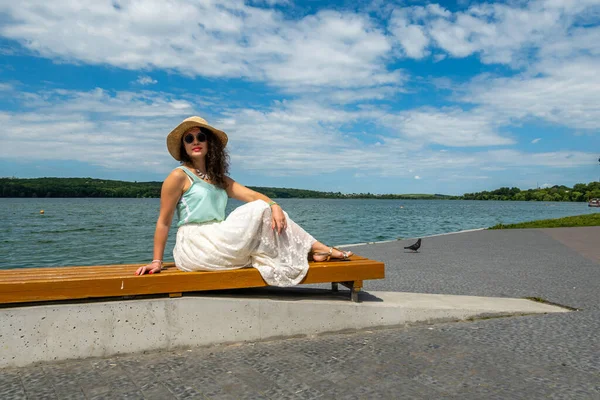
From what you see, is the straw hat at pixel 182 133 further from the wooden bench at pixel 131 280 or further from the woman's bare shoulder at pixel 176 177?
the wooden bench at pixel 131 280

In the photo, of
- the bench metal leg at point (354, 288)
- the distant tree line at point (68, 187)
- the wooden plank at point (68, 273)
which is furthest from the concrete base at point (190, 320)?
the distant tree line at point (68, 187)

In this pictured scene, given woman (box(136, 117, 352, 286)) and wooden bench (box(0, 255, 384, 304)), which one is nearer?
wooden bench (box(0, 255, 384, 304))

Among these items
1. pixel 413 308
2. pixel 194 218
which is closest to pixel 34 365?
pixel 194 218

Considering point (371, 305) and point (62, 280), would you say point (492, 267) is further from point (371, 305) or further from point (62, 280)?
point (62, 280)

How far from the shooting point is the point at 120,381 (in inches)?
143

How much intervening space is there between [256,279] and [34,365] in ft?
6.45

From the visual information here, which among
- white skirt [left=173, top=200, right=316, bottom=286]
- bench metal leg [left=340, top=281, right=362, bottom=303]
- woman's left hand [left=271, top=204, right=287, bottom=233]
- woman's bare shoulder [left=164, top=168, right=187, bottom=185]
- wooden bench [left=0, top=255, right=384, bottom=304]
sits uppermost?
woman's bare shoulder [left=164, top=168, right=187, bottom=185]

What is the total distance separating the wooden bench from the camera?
3938 mm

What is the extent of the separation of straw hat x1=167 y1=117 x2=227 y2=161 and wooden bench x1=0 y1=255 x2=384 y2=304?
1.24 metres

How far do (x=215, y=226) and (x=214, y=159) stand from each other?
0.83m

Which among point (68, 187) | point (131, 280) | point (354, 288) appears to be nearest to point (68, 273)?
point (131, 280)

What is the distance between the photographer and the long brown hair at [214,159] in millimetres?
5141

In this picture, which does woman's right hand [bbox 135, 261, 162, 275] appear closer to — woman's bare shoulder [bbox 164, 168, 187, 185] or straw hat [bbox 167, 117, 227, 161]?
woman's bare shoulder [bbox 164, 168, 187, 185]

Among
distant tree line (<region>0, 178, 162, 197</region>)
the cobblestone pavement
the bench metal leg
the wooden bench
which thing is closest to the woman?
the wooden bench
